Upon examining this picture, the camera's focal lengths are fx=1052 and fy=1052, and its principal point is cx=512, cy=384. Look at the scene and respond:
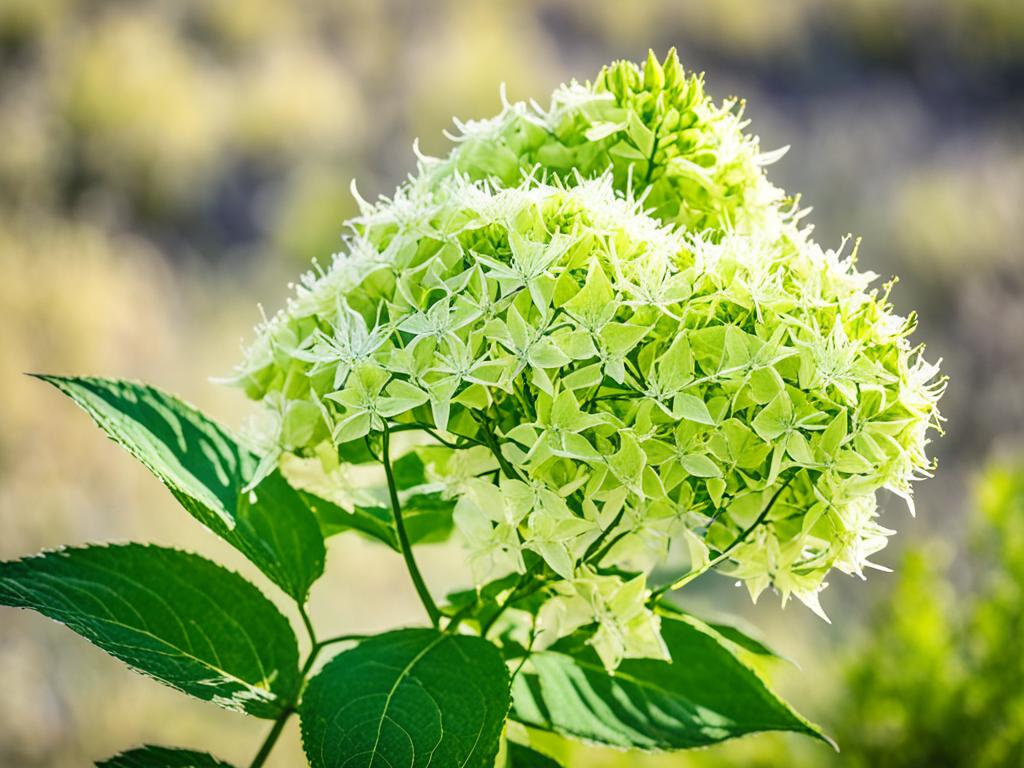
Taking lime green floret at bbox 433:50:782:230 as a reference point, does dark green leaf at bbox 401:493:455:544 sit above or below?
below

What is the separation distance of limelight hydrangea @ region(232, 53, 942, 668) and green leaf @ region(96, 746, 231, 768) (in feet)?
0.76

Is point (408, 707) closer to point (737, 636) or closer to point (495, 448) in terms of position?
point (495, 448)

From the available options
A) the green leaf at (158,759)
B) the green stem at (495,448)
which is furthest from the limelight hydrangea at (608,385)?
the green leaf at (158,759)

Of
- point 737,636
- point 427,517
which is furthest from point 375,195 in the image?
point 737,636

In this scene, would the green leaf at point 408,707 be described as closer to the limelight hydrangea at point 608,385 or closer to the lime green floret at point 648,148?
the limelight hydrangea at point 608,385

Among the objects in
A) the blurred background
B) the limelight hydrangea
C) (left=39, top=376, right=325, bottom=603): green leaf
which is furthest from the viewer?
the blurred background

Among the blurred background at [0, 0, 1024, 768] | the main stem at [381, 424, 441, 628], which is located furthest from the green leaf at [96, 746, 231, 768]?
the blurred background at [0, 0, 1024, 768]

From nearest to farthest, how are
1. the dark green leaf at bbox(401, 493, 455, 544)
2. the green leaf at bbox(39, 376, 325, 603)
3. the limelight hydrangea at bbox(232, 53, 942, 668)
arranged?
1. the limelight hydrangea at bbox(232, 53, 942, 668)
2. the green leaf at bbox(39, 376, 325, 603)
3. the dark green leaf at bbox(401, 493, 455, 544)

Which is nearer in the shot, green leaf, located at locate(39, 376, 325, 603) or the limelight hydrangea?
the limelight hydrangea

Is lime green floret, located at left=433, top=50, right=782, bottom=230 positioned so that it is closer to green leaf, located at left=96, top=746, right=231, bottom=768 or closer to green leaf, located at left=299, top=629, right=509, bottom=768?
green leaf, located at left=299, top=629, right=509, bottom=768

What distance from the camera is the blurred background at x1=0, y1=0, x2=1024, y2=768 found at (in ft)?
7.35

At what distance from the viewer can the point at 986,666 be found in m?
1.97

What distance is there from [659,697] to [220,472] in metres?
0.41

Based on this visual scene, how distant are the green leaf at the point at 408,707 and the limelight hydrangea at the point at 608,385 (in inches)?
2.8
